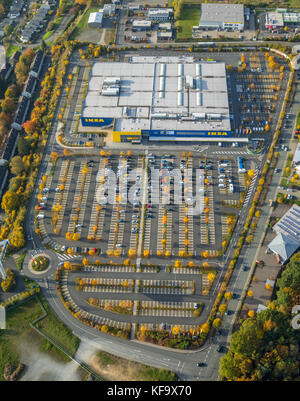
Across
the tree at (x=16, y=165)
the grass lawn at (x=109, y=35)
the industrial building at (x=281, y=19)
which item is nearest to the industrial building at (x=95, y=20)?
the grass lawn at (x=109, y=35)

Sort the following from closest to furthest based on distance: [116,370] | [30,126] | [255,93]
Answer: [116,370] → [30,126] → [255,93]

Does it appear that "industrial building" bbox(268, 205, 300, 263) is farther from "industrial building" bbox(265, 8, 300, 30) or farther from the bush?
"industrial building" bbox(265, 8, 300, 30)

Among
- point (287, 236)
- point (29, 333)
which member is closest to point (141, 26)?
point (287, 236)

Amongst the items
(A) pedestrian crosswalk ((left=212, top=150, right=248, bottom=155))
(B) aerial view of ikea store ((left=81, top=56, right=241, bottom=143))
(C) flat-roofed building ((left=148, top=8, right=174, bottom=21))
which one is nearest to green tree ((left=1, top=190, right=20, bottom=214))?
(B) aerial view of ikea store ((left=81, top=56, right=241, bottom=143))

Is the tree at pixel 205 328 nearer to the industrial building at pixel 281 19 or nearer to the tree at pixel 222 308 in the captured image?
the tree at pixel 222 308

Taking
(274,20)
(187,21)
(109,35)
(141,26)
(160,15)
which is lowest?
(109,35)

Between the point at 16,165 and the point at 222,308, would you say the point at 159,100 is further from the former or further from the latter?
the point at 222,308
